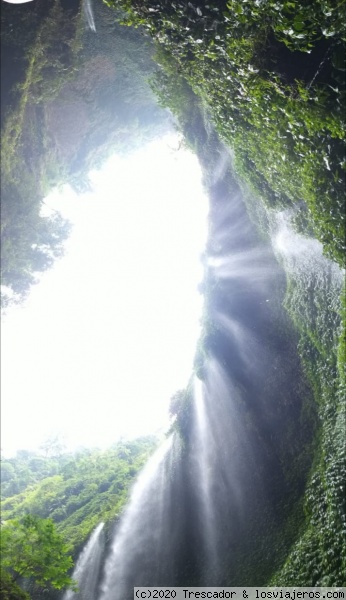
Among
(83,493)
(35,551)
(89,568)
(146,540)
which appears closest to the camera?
(35,551)

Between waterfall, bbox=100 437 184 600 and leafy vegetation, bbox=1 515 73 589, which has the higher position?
leafy vegetation, bbox=1 515 73 589

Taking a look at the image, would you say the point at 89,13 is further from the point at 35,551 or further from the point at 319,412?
the point at 35,551

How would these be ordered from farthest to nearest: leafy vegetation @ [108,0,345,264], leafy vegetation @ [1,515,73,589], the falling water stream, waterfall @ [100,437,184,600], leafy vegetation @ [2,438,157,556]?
1. leafy vegetation @ [2,438,157,556]
2. waterfall @ [100,437,184,600]
3. the falling water stream
4. leafy vegetation @ [1,515,73,589]
5. leafy vegetation @ [108,0,345,264]

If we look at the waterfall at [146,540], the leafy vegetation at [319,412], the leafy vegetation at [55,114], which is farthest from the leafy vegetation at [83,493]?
the leafy vegetation at [55,114]

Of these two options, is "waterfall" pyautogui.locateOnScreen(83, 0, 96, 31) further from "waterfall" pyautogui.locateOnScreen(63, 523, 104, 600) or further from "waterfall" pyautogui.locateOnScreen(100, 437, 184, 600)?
"waterfall" pyautogui.locateOnScreen(63, 523, 104, 600)

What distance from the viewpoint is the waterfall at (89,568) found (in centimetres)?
1493

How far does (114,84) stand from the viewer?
17625 millimetres

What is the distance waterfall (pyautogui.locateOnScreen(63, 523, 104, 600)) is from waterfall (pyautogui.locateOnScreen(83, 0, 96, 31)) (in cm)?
2134

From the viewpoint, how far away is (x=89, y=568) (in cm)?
1603

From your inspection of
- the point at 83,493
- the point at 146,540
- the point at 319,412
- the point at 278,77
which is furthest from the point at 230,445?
the point at 83,493

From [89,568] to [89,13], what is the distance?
22.2m

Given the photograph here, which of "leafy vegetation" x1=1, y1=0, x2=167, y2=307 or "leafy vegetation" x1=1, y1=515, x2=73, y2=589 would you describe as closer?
"leafy vegetation" x1=1, y1=515, x2=73, y2=589

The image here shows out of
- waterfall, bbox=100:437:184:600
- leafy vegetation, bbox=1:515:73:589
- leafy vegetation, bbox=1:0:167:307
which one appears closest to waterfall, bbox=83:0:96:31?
leafy vegetation, bbox=1:0:167:307

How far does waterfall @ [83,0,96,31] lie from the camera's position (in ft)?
43.2
